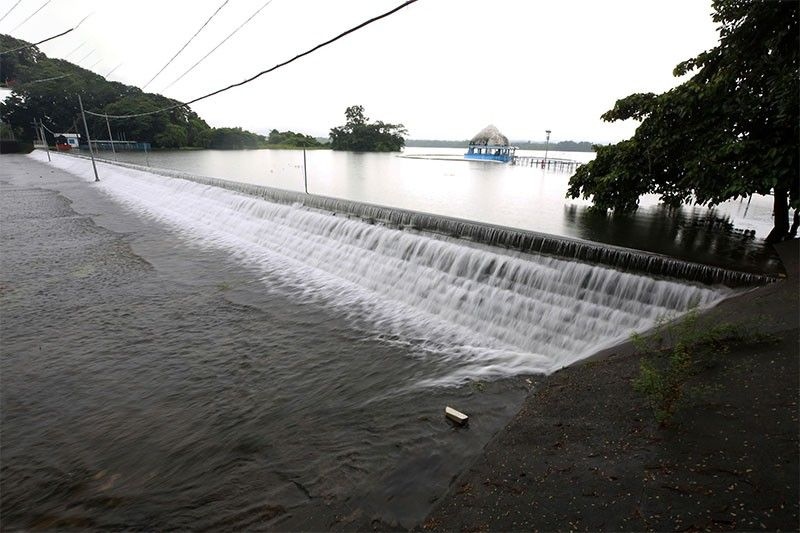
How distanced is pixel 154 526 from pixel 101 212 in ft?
64.3

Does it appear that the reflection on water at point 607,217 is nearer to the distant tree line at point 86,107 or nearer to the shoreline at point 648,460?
the shoreline at point 648,460

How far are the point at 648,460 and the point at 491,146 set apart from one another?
200 feet

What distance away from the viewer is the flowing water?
3.79 meters

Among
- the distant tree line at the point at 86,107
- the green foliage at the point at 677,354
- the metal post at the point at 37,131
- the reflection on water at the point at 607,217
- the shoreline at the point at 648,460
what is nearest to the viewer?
the shoreline at the point at 648,460

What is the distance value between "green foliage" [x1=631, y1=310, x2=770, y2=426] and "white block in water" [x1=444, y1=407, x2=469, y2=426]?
174 centimetres

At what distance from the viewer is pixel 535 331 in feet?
23.1

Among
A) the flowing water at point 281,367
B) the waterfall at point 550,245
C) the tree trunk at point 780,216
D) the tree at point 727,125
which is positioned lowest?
the flowing water at point 281,367

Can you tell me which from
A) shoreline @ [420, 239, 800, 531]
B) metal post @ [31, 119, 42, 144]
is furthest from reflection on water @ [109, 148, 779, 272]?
metal post @ [31, 119, 42, 144]

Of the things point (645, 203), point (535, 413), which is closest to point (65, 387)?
point (535, 413)

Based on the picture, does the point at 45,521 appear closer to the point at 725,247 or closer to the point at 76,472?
the point at 76,472

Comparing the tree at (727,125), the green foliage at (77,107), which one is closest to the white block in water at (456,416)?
the tree at (727,125)

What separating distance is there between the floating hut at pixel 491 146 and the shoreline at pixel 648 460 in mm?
56140

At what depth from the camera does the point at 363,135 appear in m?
87.5

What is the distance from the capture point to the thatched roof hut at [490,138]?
60406 mm
